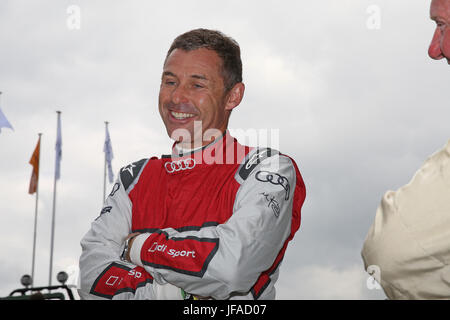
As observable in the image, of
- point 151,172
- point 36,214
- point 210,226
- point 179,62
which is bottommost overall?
point 36,214

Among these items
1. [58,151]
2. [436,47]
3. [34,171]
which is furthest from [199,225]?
[58,151]

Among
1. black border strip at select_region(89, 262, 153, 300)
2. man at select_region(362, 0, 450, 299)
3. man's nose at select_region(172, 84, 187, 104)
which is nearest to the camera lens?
man at select_region(362, 0, 450, 299)

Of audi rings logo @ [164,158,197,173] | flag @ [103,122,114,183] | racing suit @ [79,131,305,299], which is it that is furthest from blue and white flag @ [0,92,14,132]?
audi rings logo @ [164,158,197,173]

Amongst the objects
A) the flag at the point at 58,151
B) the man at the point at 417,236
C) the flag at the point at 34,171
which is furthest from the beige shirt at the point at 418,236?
the flag at the point at 58,151

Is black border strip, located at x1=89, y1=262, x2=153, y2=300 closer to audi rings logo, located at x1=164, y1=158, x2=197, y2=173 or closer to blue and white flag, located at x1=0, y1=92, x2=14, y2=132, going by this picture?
audi rings logo, located at x1=164, y1=158, x2=197, y2=173

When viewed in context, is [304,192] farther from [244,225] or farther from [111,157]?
[111,157]

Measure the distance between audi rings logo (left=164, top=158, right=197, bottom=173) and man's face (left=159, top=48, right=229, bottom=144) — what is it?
15 cm

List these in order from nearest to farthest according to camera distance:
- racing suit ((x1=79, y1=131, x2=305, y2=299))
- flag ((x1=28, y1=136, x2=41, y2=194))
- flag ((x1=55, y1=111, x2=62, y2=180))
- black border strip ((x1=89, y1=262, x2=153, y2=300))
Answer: racing suit ((x1=79, y1=131, x2=305, y2=299)) < black border strip ((x1=89, y1=262, x2=153, y2=300)) < flag ((x1=28, y1=136, x2=41, y2=194)) < flag ((x1=55, y1=111, x2=62, y2=180))

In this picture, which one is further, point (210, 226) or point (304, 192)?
point (304, 192)

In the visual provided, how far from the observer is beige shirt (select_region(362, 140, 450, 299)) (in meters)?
1.26

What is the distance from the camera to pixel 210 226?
263cm
